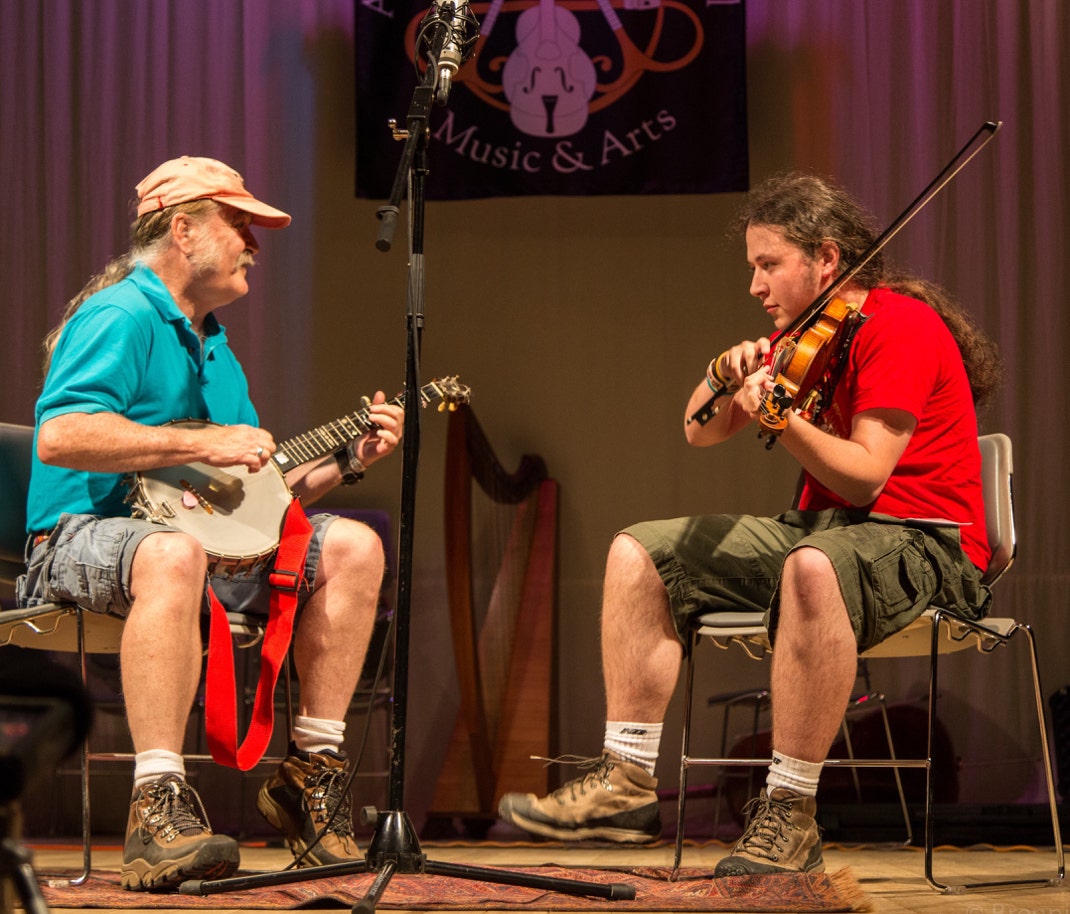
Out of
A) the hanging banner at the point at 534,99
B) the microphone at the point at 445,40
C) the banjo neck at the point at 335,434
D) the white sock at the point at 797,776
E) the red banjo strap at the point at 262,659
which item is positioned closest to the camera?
the microphone at the point at 445,40

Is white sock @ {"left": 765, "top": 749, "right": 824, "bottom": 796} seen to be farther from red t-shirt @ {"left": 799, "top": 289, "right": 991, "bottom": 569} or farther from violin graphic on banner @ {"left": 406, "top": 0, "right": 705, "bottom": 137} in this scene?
violin graphic on banner @ {"left": 406, "top": 0, "right": 705, "bottom": 137}

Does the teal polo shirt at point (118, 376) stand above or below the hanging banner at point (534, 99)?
below

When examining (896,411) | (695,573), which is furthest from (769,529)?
(896,411)

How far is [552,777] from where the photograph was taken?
3592 millimetres

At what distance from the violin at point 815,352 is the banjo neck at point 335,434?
1.68 feet

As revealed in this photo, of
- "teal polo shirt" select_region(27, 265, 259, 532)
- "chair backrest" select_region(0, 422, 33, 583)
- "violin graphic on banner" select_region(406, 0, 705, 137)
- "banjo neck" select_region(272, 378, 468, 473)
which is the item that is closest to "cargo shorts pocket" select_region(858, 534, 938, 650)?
"banjo neck" select_region(272, 378, 468, 473)

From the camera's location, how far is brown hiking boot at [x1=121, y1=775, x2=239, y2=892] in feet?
6.59

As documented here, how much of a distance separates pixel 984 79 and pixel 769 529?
1.95 meters

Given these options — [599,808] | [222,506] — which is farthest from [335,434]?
[599,808]

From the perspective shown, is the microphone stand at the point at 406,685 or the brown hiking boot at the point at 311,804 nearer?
the microphone stand at the point at 406,685

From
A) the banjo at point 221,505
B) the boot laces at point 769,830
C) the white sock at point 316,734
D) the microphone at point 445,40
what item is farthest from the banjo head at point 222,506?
the boot laces at point 769,830

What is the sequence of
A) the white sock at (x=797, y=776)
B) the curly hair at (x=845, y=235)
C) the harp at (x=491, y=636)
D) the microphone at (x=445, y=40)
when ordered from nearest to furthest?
the microphone at (x=445, y=40)
the white sock at (x=797, y=776)
the curly hair at (x=845, y=235)
the harp at (x=491, y=636)

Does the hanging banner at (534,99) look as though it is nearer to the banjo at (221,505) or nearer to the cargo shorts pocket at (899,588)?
the banjo at (221,505)

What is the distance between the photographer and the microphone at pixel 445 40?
1.97 m
